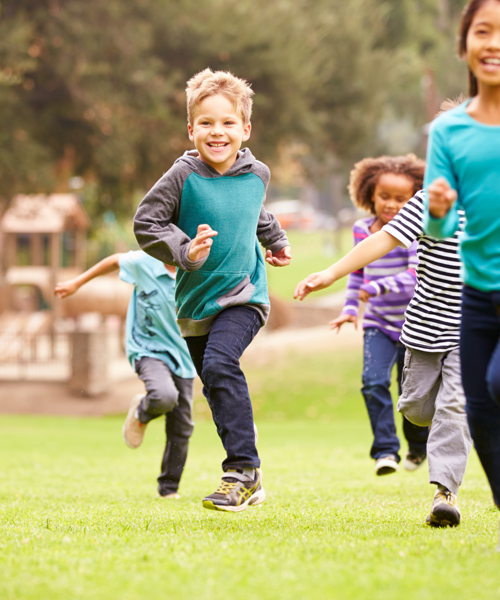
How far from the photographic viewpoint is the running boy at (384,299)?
581 centimetres

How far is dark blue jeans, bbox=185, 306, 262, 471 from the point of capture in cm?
400

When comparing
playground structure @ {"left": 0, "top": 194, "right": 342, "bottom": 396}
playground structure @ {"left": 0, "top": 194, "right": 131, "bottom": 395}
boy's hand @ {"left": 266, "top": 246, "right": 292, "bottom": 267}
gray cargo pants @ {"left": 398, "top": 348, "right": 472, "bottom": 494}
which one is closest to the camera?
gray cargo pants @ {"left": 398, "top": 348, "right": 472, "bottom": 494}

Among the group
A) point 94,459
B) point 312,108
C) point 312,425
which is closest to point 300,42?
point 312,108

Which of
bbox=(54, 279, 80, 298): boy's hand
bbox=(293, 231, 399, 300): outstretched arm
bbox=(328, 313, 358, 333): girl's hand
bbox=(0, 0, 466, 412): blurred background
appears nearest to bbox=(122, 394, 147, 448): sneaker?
bbox=(54, 279, 80, 298): boy's hand

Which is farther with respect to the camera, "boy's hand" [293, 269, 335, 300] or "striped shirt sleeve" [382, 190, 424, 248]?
"striped shirt sleeve" [382, 190, 424, 248]

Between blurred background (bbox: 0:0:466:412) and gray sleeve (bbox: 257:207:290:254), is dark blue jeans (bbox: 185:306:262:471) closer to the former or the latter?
gray sleeve (bbox: 257:207:290:254)

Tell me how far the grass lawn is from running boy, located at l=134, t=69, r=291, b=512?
490mm

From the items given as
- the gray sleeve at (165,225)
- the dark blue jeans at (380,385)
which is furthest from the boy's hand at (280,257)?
the dark blue jeans at (380,385)

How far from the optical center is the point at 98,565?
2904 millimetres

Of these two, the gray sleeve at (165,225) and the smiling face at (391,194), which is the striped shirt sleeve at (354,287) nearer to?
the smiling face at (391,194)

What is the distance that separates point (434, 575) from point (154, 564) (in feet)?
3.01

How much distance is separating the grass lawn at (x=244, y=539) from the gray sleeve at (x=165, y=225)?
121 cm

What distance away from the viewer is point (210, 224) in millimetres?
4117

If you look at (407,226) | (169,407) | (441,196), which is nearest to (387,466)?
(169,407)
